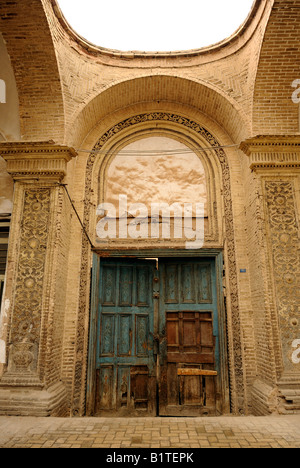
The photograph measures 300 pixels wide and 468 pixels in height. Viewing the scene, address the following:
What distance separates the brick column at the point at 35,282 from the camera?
420 centimetres

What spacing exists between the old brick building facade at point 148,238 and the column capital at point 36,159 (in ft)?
0.07

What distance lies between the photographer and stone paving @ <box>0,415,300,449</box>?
3153 mm

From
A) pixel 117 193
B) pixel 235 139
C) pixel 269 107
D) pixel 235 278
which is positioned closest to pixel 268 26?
pixel 269 107

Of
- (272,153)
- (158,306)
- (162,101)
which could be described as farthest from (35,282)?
(272,153)

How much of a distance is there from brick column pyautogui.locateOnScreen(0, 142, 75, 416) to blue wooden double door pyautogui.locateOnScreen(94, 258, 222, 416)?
79cm

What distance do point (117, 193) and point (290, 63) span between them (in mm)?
3508

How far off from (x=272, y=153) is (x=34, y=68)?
13.3ft

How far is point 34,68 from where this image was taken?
197 inches

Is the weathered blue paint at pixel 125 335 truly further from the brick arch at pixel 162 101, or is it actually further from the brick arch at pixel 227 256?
the brick arch at pixel 162 101

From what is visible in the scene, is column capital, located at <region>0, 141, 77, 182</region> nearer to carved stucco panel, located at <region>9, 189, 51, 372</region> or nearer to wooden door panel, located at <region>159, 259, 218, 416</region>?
carved stucco panel, located at <region>9, 189, 51, 372</region>

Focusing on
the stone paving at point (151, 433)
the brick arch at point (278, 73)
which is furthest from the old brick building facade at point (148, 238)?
the stone paving at point (151, 433)

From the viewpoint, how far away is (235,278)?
5.20 m

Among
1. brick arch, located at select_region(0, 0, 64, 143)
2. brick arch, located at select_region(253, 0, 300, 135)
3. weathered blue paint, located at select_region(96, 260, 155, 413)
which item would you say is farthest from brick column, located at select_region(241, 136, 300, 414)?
brick arch, located at select_region(0, 0, 64, 143)
